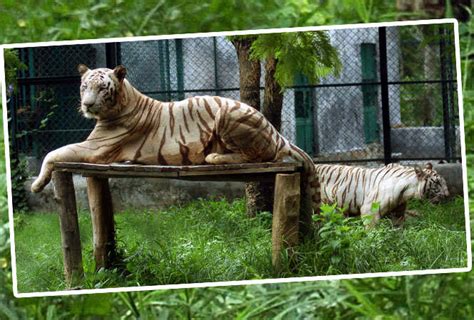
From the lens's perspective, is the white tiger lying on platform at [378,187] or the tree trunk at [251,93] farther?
the white tiger lying on platform at [378,187]

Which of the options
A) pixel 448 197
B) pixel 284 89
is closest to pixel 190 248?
pixel 284 89

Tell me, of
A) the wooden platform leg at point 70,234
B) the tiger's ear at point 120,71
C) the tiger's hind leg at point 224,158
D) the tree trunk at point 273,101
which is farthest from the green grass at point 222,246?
the tiger's ear at point 120,71

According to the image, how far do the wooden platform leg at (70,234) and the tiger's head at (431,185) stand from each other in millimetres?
832

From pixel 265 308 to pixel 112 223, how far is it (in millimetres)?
624

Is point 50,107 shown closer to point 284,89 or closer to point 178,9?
point 284,89

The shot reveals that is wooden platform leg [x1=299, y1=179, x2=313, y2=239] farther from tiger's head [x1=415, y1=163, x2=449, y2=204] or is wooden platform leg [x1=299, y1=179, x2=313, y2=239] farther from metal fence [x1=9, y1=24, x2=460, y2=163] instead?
tiger's head [x1=415, y1=163, x2=449, y2=204]

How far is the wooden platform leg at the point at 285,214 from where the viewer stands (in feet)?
9.64

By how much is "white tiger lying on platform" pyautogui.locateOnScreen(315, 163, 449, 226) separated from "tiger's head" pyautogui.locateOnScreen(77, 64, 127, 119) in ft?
1.65

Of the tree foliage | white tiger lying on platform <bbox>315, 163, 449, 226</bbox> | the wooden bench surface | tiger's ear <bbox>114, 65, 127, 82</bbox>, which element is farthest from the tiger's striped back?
tiger's ear <bbox>114, 65, 127, 82</bbox>

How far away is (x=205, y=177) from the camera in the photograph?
296 centimetres

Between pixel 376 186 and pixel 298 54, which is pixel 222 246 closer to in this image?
pixel 376 186

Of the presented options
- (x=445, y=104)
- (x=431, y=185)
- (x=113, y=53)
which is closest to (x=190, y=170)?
(x=113, y=53)

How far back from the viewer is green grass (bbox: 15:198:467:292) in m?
3.02

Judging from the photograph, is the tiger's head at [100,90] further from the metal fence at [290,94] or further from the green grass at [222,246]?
the green grass at [222,246]
